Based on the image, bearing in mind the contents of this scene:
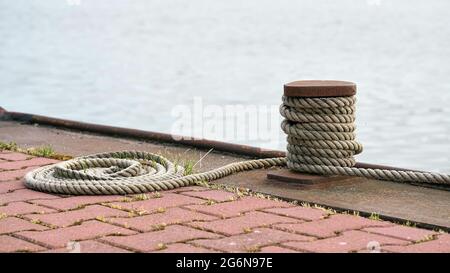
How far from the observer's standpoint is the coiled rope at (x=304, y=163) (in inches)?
173

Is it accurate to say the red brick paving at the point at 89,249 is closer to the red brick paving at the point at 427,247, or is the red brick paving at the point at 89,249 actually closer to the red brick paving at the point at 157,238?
the red brick paving at the point at 157,238


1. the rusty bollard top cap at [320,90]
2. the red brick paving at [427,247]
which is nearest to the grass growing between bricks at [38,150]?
the rusty bollard top cap at [320,90]

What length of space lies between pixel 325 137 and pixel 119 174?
40.8 inches

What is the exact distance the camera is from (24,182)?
178 inches

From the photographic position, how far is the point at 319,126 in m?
4.53

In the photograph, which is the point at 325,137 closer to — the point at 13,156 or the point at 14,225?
the point at 14,225

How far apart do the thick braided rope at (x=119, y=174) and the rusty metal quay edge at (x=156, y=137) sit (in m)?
0.37

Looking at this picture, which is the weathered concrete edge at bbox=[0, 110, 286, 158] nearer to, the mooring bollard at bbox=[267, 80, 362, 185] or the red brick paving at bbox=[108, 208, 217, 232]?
the mooring bollard at bbox=[267, 80, 362, 185]

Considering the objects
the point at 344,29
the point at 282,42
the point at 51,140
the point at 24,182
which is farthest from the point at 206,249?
the point at 344,29

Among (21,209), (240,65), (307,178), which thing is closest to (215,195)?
(307,178)
